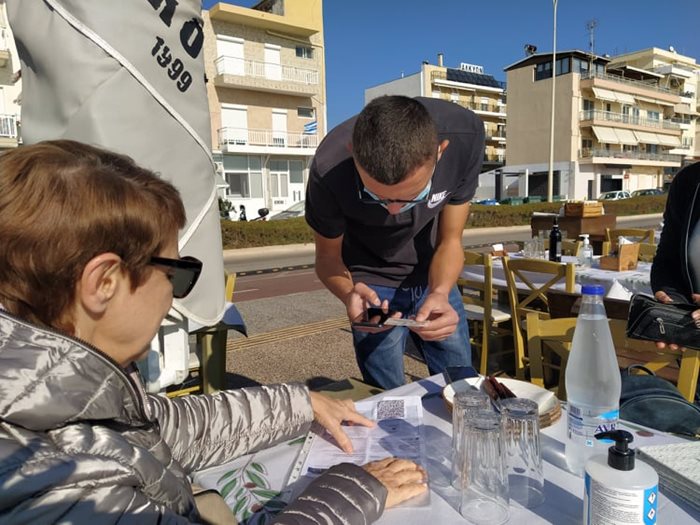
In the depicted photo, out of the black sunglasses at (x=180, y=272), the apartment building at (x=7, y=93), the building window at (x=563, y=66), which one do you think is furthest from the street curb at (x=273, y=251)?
the building window at (x=563, y=66)

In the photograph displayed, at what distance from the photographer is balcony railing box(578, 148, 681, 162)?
140 ft

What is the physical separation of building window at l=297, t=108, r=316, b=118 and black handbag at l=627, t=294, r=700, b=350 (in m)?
29.9

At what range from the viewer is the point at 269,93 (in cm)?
2856

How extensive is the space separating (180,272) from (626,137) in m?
51.7

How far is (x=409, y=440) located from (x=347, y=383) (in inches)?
37.1

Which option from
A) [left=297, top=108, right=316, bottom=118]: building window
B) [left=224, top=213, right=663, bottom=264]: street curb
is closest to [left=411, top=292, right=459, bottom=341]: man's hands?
[left=224, top=213, right=663, bottom=264]: street curb

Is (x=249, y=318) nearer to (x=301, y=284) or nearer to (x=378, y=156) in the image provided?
(x=301, y=284)

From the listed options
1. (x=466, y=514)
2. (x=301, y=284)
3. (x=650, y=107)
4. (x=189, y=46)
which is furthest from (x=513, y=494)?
(x=650, y=107)

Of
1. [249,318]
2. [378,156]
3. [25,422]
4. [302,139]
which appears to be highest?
[302,139]

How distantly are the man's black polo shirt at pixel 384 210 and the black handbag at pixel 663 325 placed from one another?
1.09 meters

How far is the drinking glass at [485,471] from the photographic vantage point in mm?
1179

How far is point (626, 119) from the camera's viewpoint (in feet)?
148

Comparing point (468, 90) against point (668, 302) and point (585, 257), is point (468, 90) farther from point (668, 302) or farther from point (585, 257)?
point (668, 302)

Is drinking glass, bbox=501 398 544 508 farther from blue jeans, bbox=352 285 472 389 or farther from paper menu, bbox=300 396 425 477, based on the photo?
blue jeans, bbox=352 285 472 389
